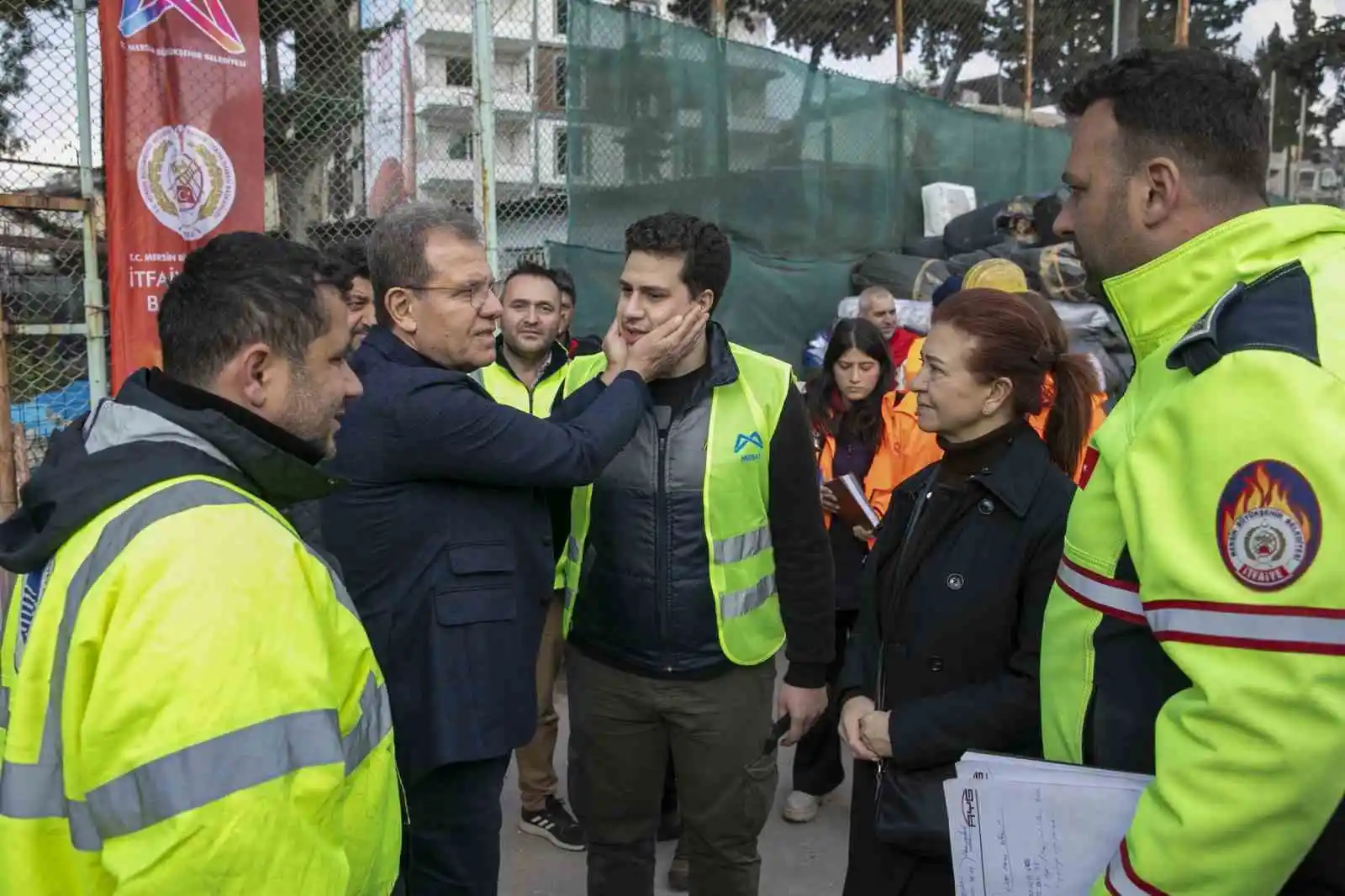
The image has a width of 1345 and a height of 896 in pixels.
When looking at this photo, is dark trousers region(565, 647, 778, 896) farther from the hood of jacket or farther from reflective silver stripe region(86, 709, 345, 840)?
reflective silver stripe region(86, 709, 345, 840)

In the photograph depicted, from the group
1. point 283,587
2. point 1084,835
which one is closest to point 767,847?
point 1084,835

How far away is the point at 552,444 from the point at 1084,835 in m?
1.32

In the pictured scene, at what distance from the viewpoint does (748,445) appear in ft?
8.54

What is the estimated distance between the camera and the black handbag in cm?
191

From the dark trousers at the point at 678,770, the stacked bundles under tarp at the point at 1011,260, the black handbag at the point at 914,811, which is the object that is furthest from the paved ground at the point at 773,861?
the stacked bundles under tarp at the point at 1011,260

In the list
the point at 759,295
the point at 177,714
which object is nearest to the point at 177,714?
the point at 177,714

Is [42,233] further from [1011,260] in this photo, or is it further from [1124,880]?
[1011,260]

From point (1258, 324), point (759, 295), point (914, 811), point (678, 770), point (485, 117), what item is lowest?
point (678, 770)

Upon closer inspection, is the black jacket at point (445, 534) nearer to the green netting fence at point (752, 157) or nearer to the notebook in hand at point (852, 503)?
the notebook in hand at point (852, 503)

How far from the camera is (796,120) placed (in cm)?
832

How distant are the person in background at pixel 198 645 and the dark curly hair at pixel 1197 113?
1215 millimetres

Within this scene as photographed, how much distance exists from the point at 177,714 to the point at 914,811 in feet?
4.46

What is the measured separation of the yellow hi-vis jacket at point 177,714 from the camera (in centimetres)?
117

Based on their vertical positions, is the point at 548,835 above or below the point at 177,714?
below
